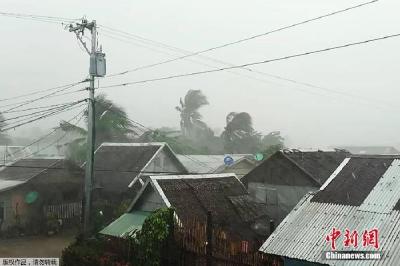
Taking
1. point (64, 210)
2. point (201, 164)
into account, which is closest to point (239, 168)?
point (201, 164)

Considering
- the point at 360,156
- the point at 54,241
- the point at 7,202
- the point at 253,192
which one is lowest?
the point at 54,241

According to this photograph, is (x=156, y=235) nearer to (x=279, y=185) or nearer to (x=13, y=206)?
(x=279, y=185)

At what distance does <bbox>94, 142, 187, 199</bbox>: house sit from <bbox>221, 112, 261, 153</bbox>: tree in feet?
92.9

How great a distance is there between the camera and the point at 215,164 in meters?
39.1

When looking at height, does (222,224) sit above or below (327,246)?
below

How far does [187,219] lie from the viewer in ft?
56.5

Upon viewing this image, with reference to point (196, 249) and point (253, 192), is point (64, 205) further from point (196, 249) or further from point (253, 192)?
point (196, 249)

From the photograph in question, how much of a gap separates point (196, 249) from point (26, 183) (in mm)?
18244

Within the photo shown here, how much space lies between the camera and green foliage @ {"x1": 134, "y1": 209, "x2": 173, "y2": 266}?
14.6 meters

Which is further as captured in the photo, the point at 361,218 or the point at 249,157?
the point at 249,157

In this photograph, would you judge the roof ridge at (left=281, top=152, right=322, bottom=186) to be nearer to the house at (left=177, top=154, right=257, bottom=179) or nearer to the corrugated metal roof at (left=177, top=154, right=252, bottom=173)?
the house at (left=177, top=154, right=257, bottom=179)

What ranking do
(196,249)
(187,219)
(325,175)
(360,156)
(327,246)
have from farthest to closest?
1. (325,175)
2. (187,219)
3. (360,156)
4. (196,249)
5. (327,246)

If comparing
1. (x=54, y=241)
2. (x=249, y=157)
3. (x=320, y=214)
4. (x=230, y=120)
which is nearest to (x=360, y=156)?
(x=320, y=214)

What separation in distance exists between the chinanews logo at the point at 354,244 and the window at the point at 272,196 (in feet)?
35.6
